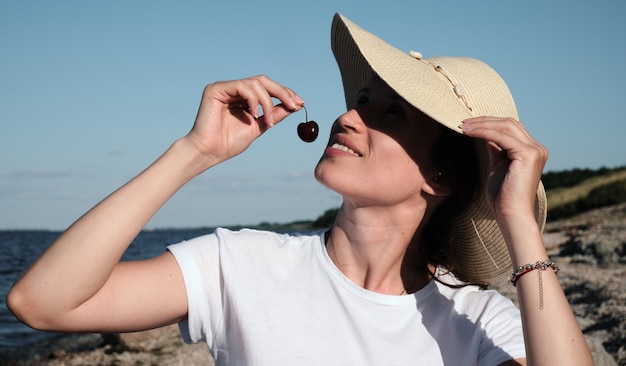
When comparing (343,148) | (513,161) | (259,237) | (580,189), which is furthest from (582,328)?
(580,189)

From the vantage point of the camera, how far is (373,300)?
2.92m

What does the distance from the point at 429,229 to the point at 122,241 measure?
1.65m

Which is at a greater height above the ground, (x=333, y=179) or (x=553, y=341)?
(x=333, y=179)

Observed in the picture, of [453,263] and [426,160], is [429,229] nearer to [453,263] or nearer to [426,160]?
[453,263]

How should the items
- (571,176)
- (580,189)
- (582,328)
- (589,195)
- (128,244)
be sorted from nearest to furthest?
(128,244)
(582,328)
(589,195)
(580,189)
(571,176)

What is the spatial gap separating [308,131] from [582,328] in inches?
199

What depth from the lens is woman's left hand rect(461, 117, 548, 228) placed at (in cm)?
282

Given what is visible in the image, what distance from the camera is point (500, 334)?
2877 millimetres

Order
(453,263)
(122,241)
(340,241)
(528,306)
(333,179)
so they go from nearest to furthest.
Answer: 1. (122,241)
2. (528,306)
3. (333,179)
4. (340,241)
5. (453,263)

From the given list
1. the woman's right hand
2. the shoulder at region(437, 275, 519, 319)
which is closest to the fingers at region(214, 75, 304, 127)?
the woman's right hand

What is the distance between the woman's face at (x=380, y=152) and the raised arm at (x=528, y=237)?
1.09 feet

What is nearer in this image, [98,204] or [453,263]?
[98,204]

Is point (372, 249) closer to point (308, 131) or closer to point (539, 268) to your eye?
point (308, 131)

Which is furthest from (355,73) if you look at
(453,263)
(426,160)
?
(453,263)
